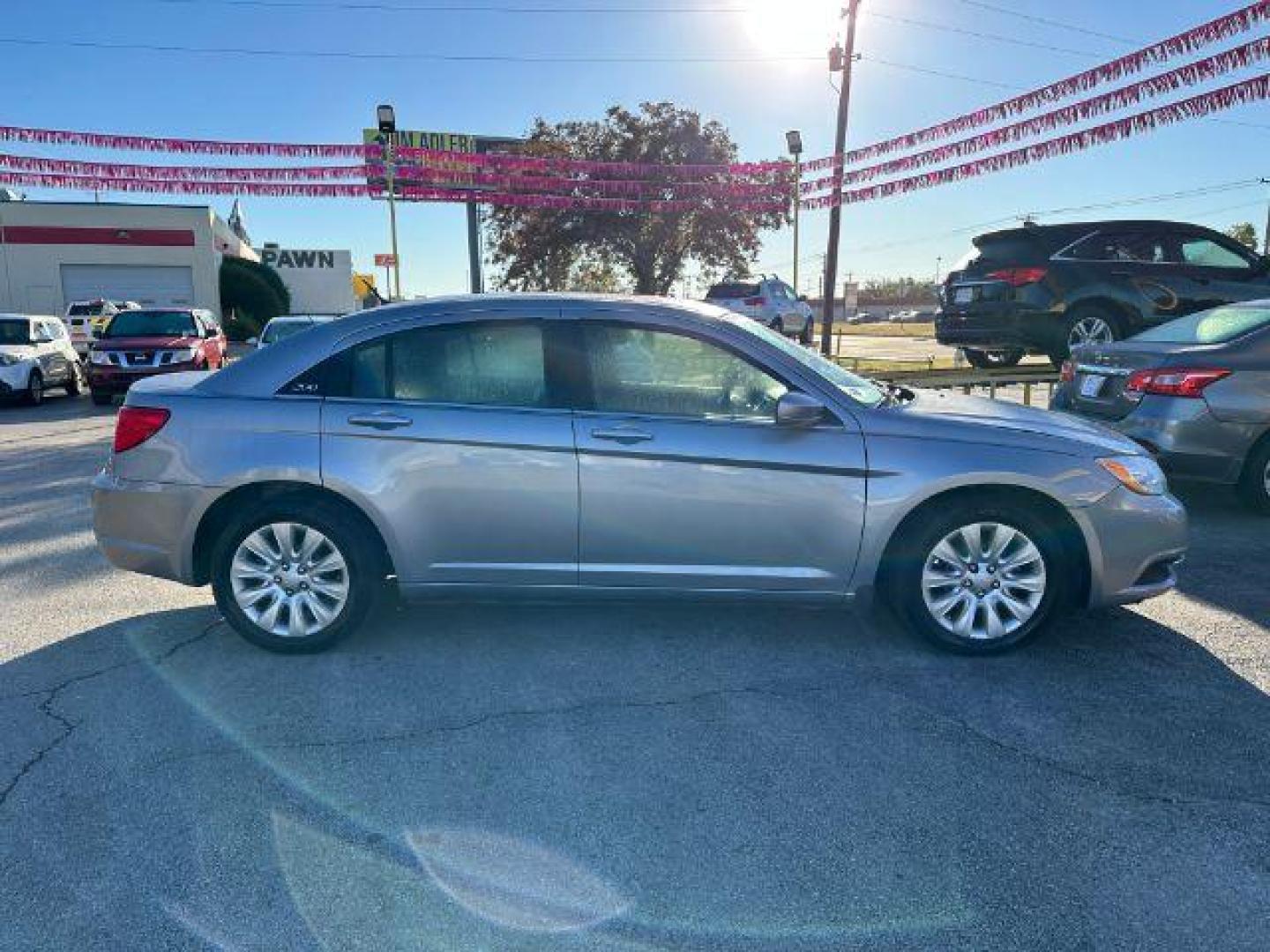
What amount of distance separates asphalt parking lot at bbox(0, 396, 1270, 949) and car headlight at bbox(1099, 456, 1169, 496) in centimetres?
76

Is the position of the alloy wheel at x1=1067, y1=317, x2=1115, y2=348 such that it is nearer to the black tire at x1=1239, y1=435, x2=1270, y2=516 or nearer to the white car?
the black tire at x1=1239, y1=435, x2=1270, y2=516

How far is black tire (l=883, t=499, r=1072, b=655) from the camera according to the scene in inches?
150

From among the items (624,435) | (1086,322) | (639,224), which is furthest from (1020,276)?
(639,224)

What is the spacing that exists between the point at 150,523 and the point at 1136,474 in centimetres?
449

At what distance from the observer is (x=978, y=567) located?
386cm

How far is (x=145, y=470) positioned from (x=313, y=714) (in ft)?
4.80

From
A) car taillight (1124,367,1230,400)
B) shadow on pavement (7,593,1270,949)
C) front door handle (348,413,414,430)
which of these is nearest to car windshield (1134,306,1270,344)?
car taillight (1124,367,1230,400)

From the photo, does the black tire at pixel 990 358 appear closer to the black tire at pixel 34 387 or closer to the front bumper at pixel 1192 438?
the front bumper at pixel 1192 438

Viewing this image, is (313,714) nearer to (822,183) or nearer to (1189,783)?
(1189,783)

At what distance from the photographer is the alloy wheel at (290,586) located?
3.92 meters

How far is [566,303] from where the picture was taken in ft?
13.2

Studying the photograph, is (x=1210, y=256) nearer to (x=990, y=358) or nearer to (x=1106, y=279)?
(x=1106, y=279)

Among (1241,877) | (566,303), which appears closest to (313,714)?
(566,303)

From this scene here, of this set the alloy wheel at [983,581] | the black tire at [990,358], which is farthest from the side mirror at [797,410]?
the black tire at [990,358]
